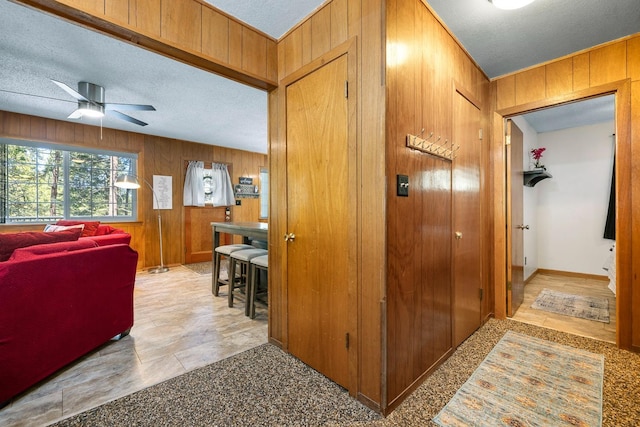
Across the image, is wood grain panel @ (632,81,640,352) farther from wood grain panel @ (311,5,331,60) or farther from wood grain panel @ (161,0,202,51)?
wood grain panel @ (161,0,202,51)

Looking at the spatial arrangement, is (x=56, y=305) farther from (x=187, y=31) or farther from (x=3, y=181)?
(x=3, y=181)

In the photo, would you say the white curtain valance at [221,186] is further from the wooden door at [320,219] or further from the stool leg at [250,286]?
the wooden door at [320,219]

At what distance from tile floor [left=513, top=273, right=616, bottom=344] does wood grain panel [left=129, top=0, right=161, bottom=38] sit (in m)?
A: 3.87

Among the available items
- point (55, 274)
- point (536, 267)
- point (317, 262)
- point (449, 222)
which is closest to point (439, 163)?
point (449, 222)

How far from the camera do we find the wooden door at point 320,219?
1.68 meters

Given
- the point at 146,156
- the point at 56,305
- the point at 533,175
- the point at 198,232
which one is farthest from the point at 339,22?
the point at 198,232

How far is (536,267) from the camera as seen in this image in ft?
15.2

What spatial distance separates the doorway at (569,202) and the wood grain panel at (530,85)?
135 centimetres

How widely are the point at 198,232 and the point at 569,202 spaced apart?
6.88 meters

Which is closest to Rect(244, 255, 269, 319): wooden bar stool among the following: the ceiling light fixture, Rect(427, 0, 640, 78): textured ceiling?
Rect(427, 0, 640, 78): textured ceiling

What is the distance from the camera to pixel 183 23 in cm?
163

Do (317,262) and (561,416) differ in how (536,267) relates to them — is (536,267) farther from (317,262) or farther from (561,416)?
(317,262)

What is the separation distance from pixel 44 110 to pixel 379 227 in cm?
512

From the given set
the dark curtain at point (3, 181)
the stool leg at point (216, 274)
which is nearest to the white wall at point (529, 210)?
the stool leg at point (216, 274)
